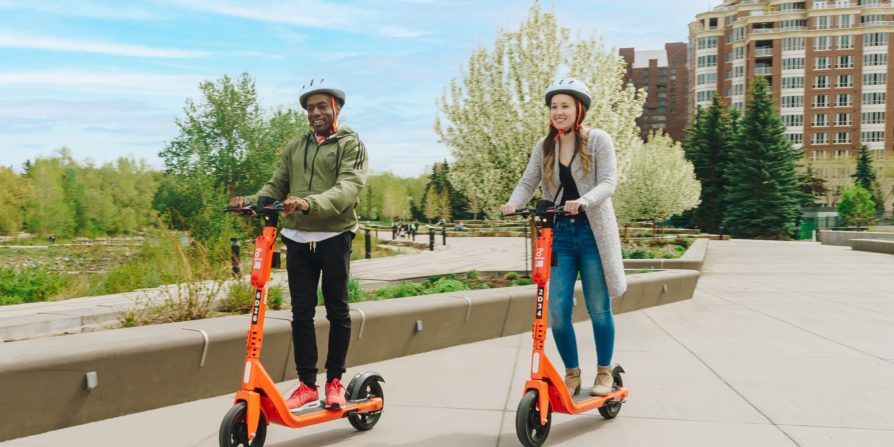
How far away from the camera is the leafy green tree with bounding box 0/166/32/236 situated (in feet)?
240

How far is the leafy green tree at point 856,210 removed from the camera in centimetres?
6081

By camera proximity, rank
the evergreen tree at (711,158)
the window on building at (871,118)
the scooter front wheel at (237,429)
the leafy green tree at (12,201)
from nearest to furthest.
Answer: the scooter front wheel at (237,429) → the evergreen tree at (711,158) → the leafy green tree at (12,201) → the window on building at (871,118)

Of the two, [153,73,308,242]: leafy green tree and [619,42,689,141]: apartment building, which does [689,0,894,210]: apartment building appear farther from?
[153,73,308,242]: leafy green tree

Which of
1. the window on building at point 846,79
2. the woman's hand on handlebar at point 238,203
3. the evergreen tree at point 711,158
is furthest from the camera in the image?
the window on building at point 846,79

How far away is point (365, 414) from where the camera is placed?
4.62 meters

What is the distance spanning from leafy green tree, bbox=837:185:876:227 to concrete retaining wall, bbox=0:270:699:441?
62007mm

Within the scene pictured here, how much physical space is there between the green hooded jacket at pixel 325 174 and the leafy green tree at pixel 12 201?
78440mm

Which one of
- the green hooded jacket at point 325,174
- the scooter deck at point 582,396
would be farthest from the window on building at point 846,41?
the green hooded jacket at point 325,174

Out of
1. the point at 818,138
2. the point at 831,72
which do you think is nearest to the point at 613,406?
the point at 818,138

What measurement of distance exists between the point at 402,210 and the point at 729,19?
5720cm

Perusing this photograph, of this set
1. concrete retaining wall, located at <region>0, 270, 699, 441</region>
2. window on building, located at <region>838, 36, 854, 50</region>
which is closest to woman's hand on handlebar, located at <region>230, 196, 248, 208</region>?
concrete retaining wall, located at <region>0, 270, 699, 441</region>

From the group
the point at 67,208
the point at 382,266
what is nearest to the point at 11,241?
the point at 67,208

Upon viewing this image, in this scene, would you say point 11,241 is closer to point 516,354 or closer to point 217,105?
point 217,105

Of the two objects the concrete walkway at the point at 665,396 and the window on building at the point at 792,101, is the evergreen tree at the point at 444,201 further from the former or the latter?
the concrete walkway at the point at 665,396
